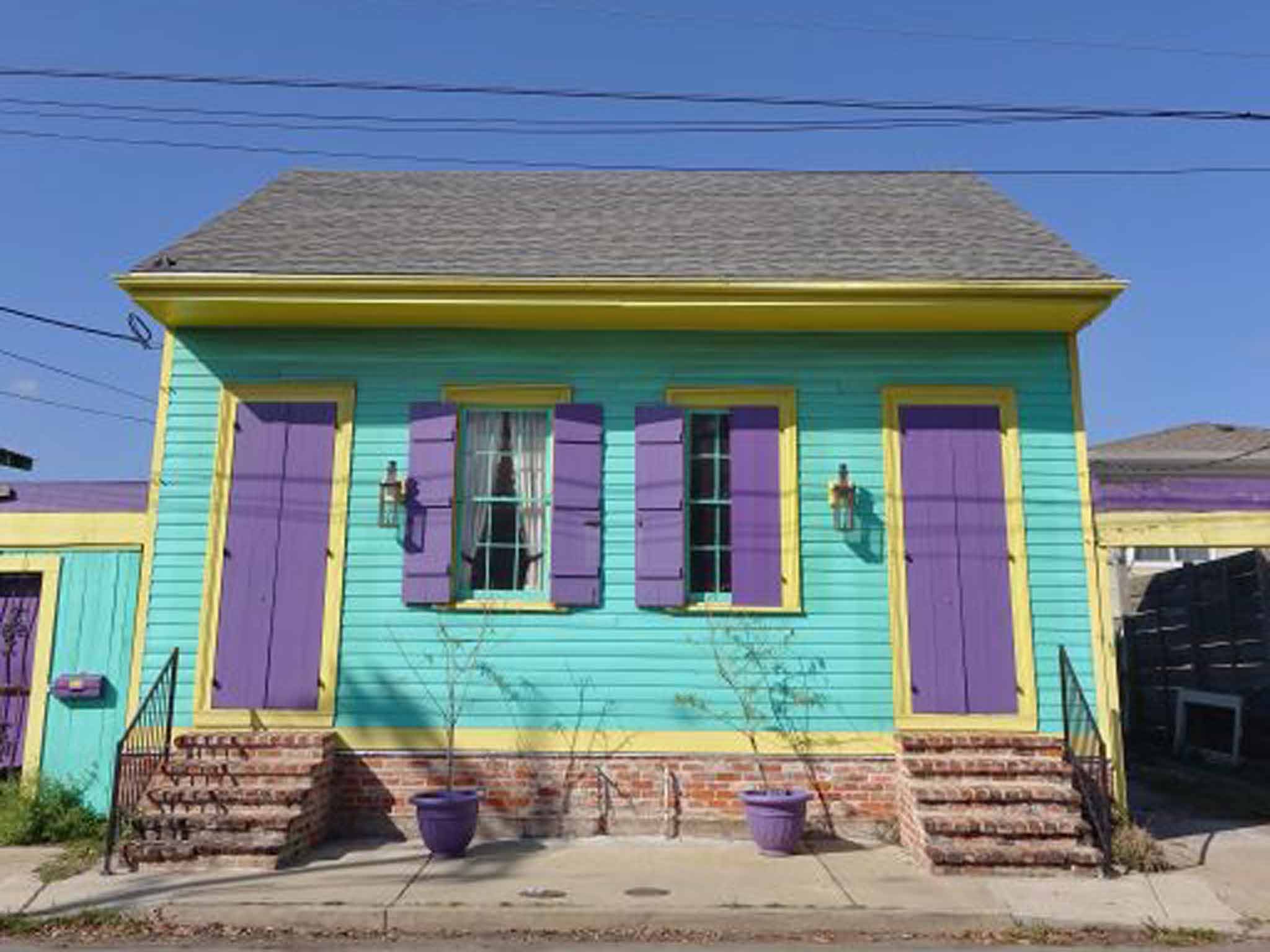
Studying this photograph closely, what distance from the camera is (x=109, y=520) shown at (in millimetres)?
8719

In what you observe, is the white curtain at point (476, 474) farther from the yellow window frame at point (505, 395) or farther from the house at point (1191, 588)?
the house at point (1191, 588)

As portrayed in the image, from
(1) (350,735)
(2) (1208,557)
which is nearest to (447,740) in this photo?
(1) (350,735)

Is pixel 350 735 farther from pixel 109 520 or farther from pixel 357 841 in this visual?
pixel 109 520

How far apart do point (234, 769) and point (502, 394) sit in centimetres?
365

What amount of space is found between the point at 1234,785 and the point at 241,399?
10.2 m

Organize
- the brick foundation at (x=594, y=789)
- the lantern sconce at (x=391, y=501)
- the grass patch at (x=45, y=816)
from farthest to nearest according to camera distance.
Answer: the lantern sconce at (x=391, y=501) → the brick foundation at (x=594, y=789) → the grass patch at (x=45, y=816)

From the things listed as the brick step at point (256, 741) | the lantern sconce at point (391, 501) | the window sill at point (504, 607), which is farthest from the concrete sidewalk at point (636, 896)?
the lantern sconce at point (391, 501)

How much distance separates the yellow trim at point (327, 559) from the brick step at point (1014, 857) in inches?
188

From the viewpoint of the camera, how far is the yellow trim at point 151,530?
841cm

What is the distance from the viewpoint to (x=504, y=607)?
8500 mm

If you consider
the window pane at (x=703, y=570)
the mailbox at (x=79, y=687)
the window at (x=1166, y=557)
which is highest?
the window at (x=1166, y=557)

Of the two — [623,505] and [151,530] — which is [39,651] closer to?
[151,530]

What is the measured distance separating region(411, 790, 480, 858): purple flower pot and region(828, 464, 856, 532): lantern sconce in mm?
3649

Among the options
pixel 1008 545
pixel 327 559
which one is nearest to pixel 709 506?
pixel 1008 545
